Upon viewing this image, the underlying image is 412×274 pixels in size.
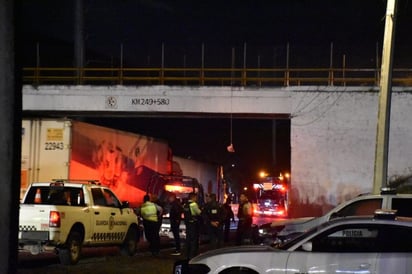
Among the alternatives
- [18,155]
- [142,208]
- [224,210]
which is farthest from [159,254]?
[18,155]

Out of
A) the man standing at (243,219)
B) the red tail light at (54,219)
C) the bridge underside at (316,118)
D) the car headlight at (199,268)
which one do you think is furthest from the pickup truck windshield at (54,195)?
the bridge underside at (316,118)

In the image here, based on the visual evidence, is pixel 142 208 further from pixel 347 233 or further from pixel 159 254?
pixel 347 233

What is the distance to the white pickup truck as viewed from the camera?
44.0 feet

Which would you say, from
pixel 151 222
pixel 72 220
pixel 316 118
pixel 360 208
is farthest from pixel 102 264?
pixel 316 118

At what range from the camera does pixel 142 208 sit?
57.9ft

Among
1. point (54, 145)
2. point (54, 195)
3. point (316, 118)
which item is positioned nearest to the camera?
point (54, 195)

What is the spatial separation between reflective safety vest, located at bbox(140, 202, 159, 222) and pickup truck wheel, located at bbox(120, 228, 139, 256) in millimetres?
495

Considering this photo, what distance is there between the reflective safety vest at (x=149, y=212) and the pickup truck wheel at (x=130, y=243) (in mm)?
495

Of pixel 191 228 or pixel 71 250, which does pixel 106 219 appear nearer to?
pixel 71 250

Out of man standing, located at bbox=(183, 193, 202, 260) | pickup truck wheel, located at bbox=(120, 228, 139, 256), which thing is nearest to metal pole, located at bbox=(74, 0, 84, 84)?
pickup truck wheel, located at bbox=(120, 228, 139, 256)

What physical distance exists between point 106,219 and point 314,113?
14.3m

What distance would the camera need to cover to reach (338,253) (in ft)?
28.5

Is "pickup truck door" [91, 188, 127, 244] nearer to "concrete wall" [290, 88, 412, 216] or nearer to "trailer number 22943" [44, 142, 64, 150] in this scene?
"trailer number 22943" [44, 142, 64, 150]

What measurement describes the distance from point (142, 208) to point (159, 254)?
50.3 inches
